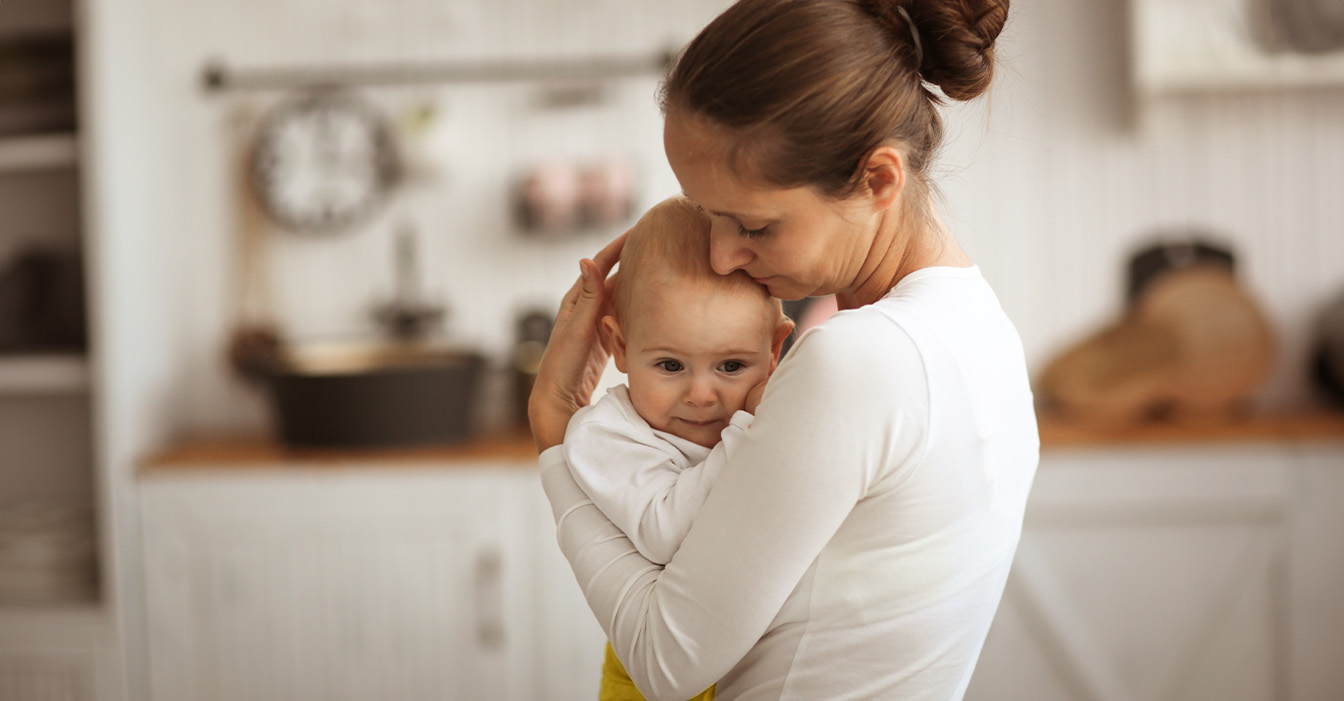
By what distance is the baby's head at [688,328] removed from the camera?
0.94m

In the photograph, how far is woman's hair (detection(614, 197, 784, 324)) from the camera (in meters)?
0.93

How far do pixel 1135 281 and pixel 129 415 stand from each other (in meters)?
2.61

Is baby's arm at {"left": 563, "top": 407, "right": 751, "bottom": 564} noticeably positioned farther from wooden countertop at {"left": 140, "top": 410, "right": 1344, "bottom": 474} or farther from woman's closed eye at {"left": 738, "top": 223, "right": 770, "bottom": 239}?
wooden countertop at {"left": 140, "top": 410, "right": 1344, "bottom": 474}

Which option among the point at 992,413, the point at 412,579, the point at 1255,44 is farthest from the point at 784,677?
the point at 1255,44

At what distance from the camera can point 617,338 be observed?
107cm

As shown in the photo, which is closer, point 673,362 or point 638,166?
point 673,362

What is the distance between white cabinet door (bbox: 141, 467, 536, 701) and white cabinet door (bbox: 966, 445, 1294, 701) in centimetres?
115

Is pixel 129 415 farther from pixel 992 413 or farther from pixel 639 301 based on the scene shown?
pixel 992 413

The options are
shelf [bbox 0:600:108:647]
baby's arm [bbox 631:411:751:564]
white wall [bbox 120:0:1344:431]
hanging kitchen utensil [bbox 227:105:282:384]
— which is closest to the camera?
baby's arm [bbox 631:411:751:564]

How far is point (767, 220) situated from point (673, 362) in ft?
0.75

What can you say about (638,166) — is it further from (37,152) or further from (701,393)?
(701,393)

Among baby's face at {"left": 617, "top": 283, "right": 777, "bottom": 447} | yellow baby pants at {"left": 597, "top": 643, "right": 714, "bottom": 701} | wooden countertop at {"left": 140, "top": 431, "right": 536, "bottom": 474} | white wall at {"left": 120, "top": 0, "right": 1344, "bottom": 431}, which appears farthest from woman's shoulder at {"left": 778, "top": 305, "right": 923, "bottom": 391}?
white wall at {"left": 120, "top": 0, "right": 1344, "bottom": 431}

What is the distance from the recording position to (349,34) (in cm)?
269

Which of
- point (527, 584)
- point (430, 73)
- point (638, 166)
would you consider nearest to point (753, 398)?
point (527, 584)
